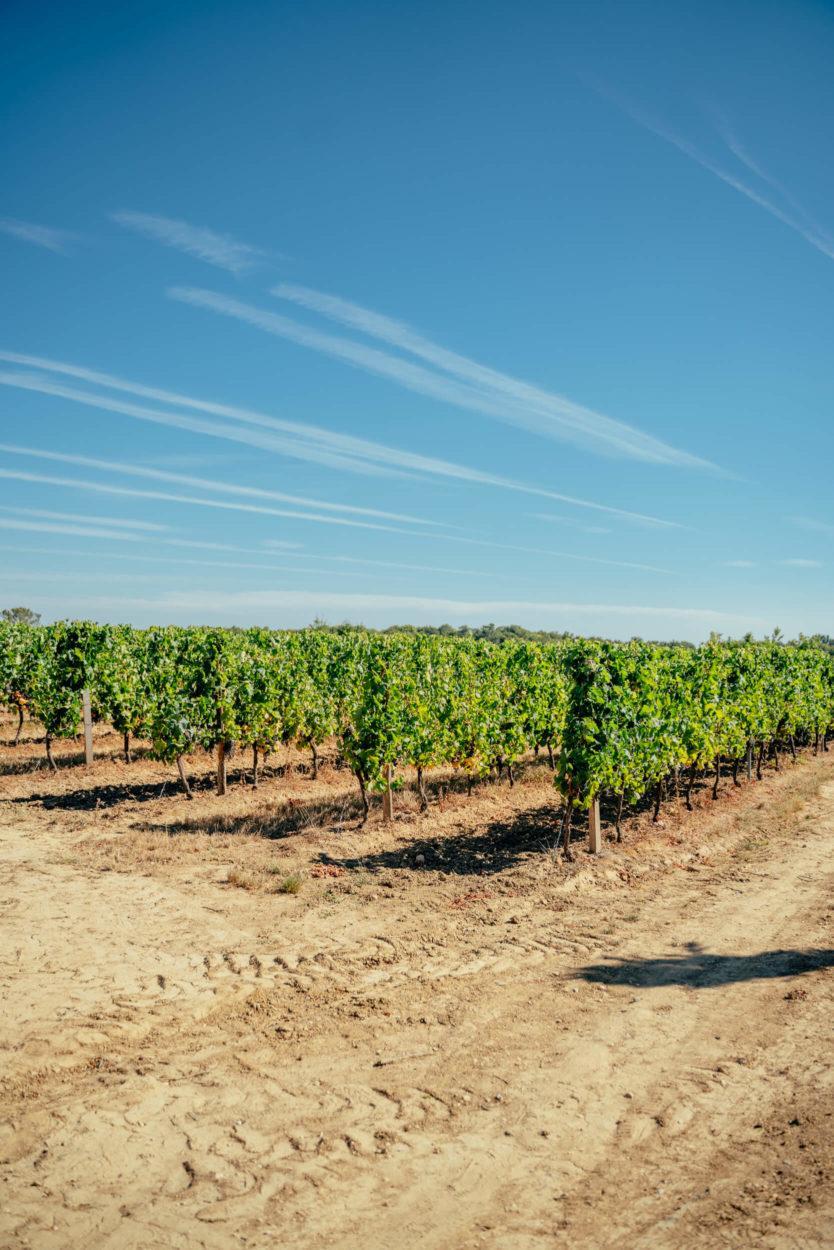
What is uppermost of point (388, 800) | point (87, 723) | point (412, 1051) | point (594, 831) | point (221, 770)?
point (87, 723)

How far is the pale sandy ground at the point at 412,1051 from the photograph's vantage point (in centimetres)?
501

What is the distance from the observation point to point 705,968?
357 inches

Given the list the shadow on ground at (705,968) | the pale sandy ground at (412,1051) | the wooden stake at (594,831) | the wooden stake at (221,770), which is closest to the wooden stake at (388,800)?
the pale sandy ground at (412,1051)

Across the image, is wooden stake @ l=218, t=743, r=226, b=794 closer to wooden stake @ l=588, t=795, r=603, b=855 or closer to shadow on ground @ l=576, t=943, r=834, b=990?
wooden stake @ l=588, t=795, r=603, b=855

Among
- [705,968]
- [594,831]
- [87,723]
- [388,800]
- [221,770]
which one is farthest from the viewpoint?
[87,723]

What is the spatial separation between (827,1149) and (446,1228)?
10.2 ft

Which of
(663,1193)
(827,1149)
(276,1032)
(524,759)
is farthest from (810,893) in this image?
(524,759)

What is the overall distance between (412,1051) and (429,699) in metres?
10.8

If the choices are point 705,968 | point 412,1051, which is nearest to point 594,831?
point 705,968

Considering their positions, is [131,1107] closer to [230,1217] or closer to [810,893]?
[230,1217]

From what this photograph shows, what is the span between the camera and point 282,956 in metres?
9.04

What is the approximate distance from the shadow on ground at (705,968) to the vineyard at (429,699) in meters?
4.05

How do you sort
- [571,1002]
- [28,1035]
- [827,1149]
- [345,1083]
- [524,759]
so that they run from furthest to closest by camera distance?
[524,759] → [571,1002] → [28,1035] → [345,1083] → [827,1149]

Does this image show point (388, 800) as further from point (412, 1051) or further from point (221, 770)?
point (412, 1051)
